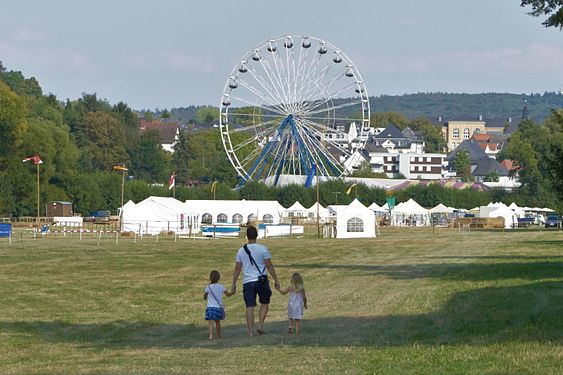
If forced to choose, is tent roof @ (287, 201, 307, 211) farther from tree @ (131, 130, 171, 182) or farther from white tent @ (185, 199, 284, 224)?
tree @ (131, 130, 171, 182)

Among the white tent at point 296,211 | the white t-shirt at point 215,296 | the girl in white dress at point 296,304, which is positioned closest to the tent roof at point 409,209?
the white tent at point 296,211

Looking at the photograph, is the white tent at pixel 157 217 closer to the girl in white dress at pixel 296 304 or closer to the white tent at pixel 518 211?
the white tent at pixel 518 211

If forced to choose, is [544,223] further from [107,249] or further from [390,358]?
[390,358]

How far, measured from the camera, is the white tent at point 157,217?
87.3m

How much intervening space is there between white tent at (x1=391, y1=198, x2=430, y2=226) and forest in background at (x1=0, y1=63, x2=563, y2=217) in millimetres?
12178

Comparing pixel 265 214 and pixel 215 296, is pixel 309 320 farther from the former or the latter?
pixel 265 214

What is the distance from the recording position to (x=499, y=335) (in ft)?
65.6

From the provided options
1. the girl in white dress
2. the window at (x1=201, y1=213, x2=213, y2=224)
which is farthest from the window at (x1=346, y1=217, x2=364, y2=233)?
the girl in white dress

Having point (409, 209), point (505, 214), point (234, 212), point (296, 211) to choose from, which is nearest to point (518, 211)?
point (505, 214)

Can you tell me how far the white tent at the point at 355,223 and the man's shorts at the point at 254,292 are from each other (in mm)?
68833

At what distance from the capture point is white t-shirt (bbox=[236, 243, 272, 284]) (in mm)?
20766

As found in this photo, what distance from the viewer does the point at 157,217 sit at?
289ft

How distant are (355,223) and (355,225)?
143 millimetres

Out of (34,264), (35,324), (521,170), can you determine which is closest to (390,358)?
(35,324)
